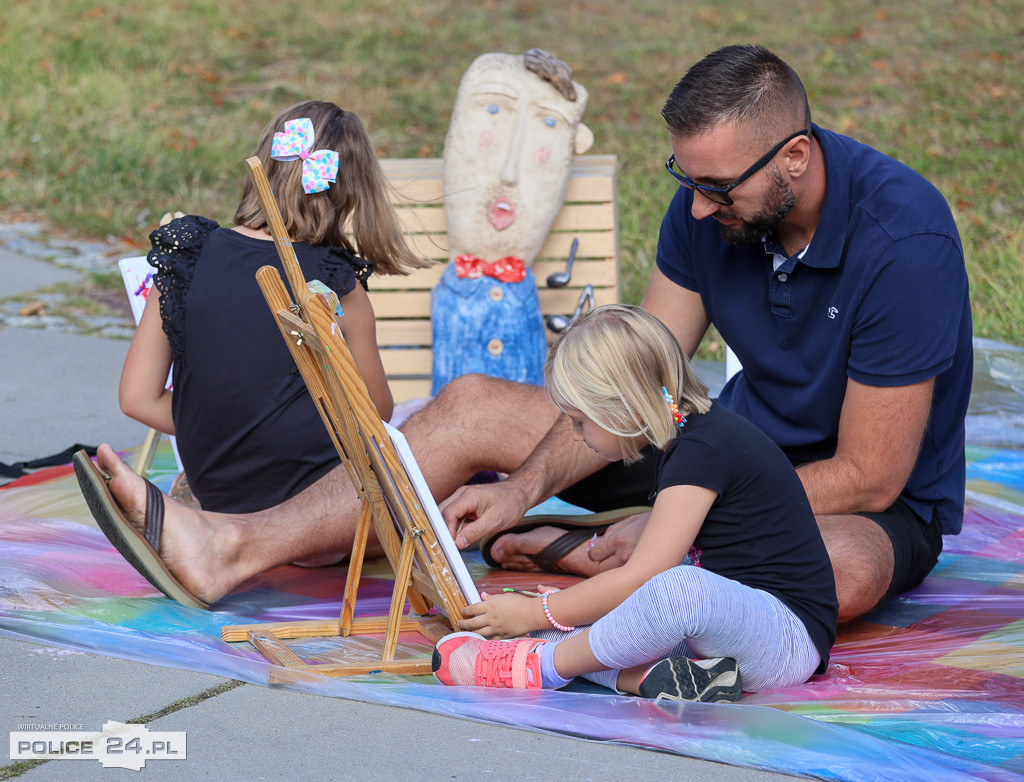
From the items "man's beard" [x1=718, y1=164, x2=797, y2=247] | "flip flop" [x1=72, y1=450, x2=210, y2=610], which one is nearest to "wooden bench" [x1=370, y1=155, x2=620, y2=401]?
"man's beard" [x1=718, y1=164, x2=797, y2=247]

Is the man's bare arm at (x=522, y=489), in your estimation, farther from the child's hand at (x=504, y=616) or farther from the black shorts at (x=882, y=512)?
the child's hand at (x=504, y=616)

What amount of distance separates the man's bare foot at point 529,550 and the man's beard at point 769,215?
844mm

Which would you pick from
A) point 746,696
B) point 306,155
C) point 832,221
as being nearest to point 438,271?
point 306,155

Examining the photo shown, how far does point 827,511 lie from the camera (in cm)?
270

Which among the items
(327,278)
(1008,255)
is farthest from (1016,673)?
(1008,255)

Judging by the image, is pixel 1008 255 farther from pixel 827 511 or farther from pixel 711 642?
pixel 711 642

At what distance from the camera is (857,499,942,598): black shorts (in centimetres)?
269

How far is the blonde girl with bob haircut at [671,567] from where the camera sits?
2.18 m

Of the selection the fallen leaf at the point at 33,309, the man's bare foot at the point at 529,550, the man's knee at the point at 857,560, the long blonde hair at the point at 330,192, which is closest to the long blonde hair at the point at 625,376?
the man's knee at the point at 857,560

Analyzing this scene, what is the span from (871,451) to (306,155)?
152 centimetres

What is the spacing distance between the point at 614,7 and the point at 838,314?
8700mm

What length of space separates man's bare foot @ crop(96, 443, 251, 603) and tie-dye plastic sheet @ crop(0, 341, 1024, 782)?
91 millimetres

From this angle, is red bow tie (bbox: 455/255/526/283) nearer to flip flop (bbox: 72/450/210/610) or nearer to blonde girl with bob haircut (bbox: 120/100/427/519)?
blonde girl with bob haircut (bbox: 120/100/427/519)

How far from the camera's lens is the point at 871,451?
2625 mm
